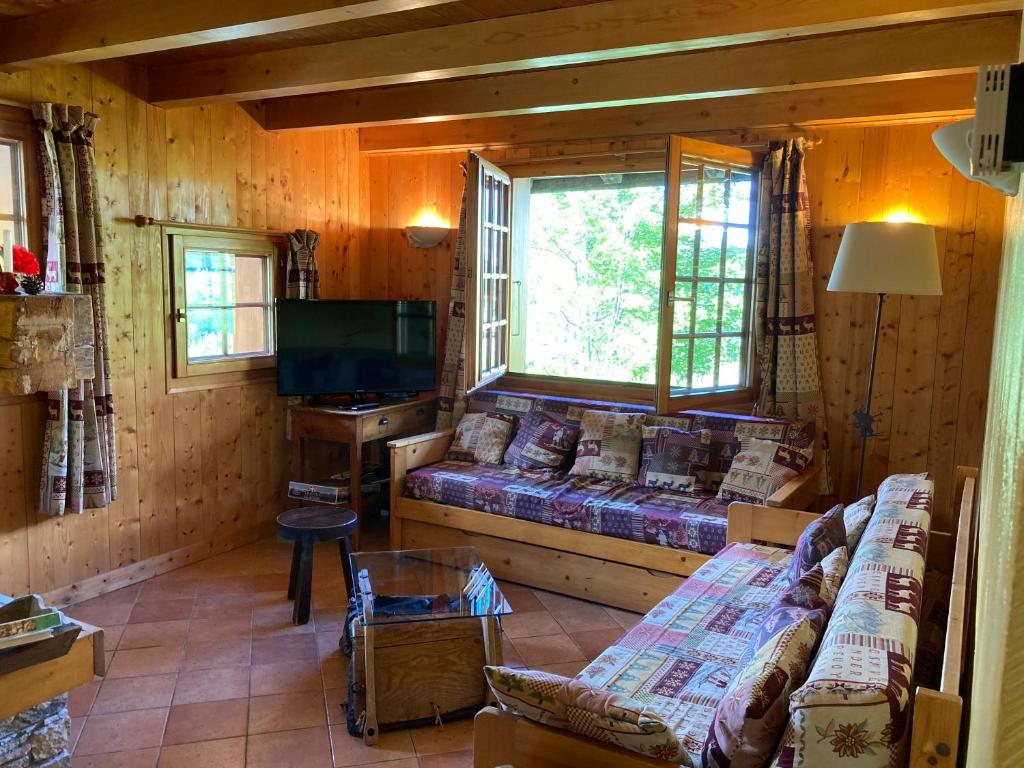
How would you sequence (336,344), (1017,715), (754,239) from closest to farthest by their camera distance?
1. (1017,715)
2. (754,239)
3. (336,344)

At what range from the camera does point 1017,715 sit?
0.36 metres

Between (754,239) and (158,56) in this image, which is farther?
(754,239)

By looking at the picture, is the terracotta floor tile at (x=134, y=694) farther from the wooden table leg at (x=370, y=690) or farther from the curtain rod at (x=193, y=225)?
the curtain rod at (x=193, y=225)

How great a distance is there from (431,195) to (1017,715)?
496 centimetres

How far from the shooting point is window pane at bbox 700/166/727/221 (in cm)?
400

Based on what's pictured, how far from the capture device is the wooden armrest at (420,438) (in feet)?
14.0

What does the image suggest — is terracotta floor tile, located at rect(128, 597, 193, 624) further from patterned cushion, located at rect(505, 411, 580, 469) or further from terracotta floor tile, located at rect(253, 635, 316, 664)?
patterned cushion, located at rect(505, 411, 580, 469)

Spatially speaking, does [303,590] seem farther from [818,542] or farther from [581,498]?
[818,542]

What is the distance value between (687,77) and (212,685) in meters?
3.15

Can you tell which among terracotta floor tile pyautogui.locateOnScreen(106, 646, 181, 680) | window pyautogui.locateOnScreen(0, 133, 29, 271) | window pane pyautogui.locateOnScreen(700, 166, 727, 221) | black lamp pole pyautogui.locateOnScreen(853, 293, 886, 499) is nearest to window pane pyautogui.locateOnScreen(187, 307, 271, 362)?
window pyautogui.locateOnScreen(0, 133, 29, 271)

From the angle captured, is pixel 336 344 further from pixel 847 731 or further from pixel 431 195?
pixel 847 731

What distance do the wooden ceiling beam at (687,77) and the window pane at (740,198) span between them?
2.33 feet

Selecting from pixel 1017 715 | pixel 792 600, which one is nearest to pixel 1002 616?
pixel 1017 715

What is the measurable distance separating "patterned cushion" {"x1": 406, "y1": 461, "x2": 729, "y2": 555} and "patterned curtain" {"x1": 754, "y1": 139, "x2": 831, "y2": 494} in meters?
0.69
